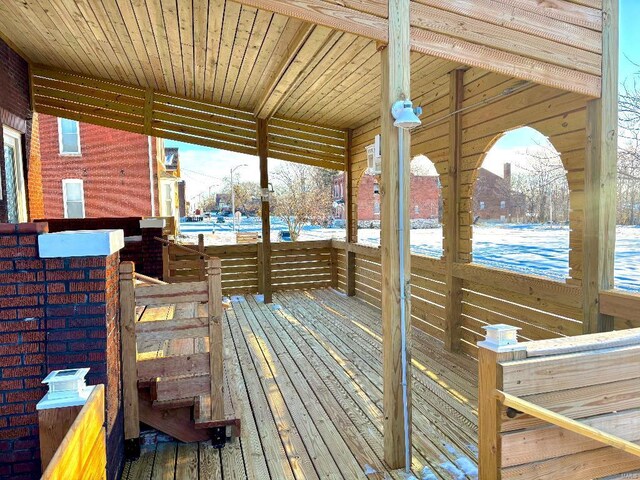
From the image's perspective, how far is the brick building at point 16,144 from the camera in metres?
5.54

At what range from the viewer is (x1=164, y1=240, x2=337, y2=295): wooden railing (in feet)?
27.4

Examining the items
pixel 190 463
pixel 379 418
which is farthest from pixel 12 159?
pixel 379 418

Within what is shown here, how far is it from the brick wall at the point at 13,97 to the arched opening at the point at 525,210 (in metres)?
5.87

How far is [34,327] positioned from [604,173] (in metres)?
3.84

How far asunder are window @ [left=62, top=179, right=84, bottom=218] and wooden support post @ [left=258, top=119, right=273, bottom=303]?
8482 mm

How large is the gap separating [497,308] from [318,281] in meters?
5.18

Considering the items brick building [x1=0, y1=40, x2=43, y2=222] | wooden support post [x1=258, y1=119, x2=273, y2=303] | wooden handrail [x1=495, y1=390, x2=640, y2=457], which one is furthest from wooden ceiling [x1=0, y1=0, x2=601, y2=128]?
wooden handrail [x1=495, y1=390, x2=640, y2=457]

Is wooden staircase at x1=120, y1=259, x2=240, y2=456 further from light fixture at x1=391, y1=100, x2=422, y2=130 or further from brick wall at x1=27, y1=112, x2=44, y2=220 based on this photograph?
brick wall at x1=27, y1=112, x2=44, y2=220

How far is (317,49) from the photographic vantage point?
432 cm

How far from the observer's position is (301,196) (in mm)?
18797

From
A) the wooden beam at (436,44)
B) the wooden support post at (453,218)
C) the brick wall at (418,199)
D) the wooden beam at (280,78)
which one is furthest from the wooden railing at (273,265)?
the brick wall at (418,199)

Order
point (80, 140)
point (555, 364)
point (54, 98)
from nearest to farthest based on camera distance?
point (555, 364)
point (54, 98)
point (80, 140)

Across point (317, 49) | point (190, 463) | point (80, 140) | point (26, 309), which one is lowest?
point (190, 463)

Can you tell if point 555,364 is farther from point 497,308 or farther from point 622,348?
point 497,308
